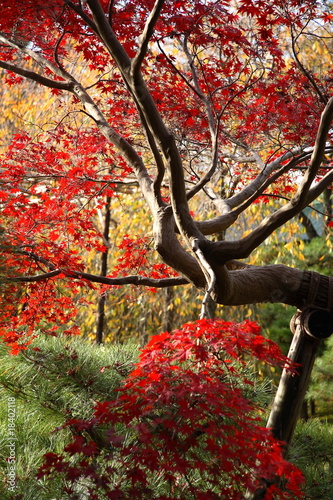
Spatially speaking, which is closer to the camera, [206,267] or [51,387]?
[206,267]

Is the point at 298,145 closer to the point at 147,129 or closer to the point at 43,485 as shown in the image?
the point at 147,129

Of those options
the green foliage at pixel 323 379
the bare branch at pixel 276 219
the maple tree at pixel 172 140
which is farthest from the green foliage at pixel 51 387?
the green foliage at pixel 323 379

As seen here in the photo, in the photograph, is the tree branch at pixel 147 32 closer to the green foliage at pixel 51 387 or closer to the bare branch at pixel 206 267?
the bare branch at pixel 206 267

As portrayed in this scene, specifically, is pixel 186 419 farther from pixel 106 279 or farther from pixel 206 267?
pixel 106 279

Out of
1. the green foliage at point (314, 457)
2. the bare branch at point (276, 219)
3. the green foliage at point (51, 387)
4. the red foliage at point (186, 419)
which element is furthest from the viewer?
the green foliage at point (51, 387)

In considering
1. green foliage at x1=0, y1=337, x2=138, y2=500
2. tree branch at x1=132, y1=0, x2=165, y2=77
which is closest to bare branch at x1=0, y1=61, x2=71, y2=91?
tree branch at x1=132, y1=0, x2=165, y2=77

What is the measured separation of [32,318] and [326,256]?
480cm

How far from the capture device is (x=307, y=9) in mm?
3178

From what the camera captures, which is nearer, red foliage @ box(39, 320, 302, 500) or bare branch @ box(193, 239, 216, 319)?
red foliage @ box(39, 320, 302, 500)

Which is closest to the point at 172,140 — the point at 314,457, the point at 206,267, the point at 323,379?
the point at 206,267

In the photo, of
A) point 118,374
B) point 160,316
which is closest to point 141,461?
point 118,374

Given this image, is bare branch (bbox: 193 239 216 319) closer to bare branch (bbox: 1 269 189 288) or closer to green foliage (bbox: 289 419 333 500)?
bare branch (bbox: 1 269 189 288)

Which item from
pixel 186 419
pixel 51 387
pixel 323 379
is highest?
pixel 186 419

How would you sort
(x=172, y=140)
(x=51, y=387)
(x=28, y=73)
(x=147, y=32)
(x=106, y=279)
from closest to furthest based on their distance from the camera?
(x=147, y=32), (x=172, y=140), (x=106, y=279), (x=28, y=73), (x=51, y=387)
